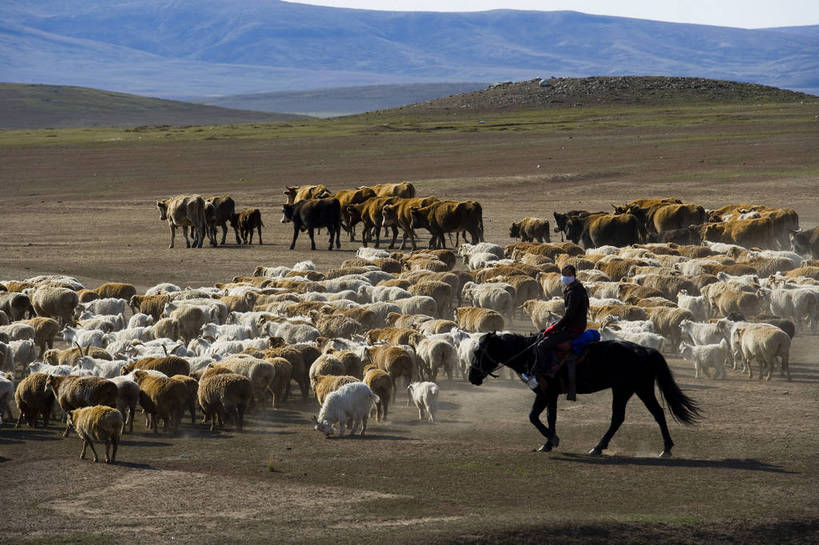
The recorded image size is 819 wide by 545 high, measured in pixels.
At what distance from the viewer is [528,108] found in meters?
114

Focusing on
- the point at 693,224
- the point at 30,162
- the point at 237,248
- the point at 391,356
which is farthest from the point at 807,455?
the point at 30,162

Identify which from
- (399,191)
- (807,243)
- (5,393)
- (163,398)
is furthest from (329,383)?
(399,191)

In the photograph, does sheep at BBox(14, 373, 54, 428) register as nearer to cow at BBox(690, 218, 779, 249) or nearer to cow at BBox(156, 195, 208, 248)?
cow at BBox(156, 195, 208, 248)

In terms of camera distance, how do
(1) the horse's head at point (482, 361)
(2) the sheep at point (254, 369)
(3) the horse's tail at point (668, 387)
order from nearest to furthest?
(3) the horse's tail at point (668, 387)
(1) the horse's head at point (482, 361)
(2) the sheep at point (254, 369)

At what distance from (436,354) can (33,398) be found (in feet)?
17.4

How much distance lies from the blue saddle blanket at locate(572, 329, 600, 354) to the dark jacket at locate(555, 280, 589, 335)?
88mm

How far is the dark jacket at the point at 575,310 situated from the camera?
11.8m

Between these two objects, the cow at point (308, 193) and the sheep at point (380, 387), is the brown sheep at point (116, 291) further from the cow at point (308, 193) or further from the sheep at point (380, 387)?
the cow at point (308, 193)

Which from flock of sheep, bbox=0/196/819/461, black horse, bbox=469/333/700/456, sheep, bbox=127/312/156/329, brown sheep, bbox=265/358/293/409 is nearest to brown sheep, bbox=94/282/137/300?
flock of sheep, bbox=0/196/819/461

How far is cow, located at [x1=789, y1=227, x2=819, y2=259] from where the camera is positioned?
26375 mm

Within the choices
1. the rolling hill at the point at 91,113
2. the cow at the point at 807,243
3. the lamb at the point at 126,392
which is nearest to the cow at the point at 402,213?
the cow at the point at 807,243

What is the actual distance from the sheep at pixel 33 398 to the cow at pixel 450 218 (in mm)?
18728

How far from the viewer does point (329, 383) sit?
1362 centimetres

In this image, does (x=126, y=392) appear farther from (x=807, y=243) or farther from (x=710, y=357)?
(x=807, y=243)
